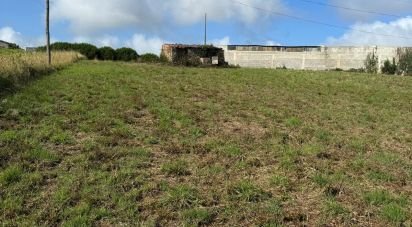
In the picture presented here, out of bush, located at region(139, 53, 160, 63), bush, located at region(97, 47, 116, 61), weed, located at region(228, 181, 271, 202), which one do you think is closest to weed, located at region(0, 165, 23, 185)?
weed, located at region(228, 181, 271, 202)

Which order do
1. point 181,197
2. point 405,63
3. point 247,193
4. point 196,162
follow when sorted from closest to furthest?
point 181,197
point 247,193
point 196,162
point 405,63

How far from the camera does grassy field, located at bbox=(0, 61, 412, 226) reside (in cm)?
628

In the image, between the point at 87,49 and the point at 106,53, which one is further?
the point at 106,53

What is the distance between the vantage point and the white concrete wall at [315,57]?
174 ft

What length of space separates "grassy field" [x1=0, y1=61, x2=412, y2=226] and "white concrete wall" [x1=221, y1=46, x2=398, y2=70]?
39815 mm

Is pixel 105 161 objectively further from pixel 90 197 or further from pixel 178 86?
pixel 178 86

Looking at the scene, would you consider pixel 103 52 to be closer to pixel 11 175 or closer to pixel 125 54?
pixel 125 54

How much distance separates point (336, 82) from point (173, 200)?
1816 centimetres

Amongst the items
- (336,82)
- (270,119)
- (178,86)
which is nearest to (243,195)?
(270,119)

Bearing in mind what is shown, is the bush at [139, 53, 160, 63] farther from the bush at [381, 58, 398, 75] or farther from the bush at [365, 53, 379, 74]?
the bush at [381, 58, 398, 75]

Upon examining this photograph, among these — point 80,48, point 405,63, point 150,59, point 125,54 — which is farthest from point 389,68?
point 80,48

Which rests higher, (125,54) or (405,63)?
(125,54)

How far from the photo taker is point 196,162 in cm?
817

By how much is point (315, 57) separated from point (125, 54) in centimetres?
1863
